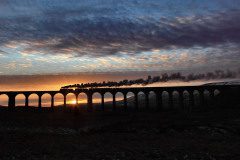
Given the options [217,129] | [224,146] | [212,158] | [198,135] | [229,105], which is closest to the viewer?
[212,158]

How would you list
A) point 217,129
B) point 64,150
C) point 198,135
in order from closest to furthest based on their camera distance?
point 64,150
point 198,135
point 217,129

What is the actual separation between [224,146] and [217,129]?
13.1 metres

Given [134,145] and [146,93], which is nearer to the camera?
[134,145]

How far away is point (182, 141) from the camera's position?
125 ft

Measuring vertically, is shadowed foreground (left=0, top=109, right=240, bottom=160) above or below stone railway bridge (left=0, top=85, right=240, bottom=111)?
below

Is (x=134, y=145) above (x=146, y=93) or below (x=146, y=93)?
below

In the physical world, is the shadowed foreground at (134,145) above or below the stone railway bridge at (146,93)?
below

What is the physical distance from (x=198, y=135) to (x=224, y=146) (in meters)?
8.72

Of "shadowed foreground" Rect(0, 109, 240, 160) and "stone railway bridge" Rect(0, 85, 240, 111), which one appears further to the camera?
"stone railway bridge" Rect(0, 85, 240, 111)

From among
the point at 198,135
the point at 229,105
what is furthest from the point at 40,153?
the point at 229,105

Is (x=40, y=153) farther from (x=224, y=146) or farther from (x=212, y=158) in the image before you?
(x=224, y=146)

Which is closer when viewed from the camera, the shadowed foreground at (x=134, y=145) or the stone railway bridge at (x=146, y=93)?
the shadowed foreground at (x=134, y=145)

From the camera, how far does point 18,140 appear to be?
3762 centimetres

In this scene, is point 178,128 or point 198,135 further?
point 178,128
